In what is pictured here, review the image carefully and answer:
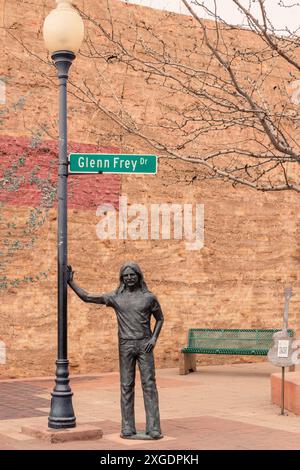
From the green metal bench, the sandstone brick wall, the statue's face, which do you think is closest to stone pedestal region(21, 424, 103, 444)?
the statue's face

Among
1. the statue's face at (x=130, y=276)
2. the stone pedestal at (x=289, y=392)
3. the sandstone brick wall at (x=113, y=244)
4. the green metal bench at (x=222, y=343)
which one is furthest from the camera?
the green metal bench at (x=222, y=343)

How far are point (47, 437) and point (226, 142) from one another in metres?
9.42

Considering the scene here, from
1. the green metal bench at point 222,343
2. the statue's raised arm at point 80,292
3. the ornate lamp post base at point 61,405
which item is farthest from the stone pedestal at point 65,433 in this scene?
the green metal bench at point 222,343

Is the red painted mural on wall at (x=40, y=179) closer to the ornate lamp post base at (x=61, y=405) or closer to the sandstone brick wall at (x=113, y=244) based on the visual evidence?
the sandstone brick wall at (x=113, y=244)

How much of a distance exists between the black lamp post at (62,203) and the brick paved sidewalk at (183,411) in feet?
1.30

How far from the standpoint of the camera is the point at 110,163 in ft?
27.4

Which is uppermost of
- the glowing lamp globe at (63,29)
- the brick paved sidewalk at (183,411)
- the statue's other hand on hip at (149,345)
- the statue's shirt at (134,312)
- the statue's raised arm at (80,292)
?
the glowing lamp globe at (63,29)

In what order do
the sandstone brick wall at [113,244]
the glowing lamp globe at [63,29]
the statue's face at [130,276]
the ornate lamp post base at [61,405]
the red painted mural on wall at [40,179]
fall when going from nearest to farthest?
1. the ornate lamp post base at [61,405]
2. the statue's face at [130,276]
3. the glowing lamp globe at [63,29]
4. the red painted mural on wall at [40,179]
5. the sandstone brick wall at [113,244]

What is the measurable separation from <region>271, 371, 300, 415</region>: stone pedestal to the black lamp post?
120 inches

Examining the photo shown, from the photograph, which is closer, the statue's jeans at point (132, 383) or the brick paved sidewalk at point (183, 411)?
the brick paved sidewalk at point (183, 411)

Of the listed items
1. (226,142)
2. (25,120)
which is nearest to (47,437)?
(25,120)

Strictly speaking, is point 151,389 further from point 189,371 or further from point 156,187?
point 156,187

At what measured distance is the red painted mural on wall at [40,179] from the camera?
13.3 m

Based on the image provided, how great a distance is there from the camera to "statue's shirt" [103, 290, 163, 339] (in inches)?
323
